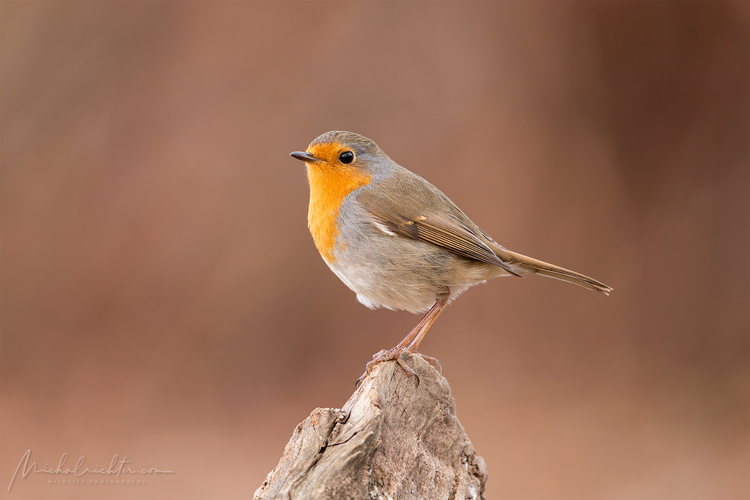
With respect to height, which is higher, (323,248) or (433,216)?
(433,216)

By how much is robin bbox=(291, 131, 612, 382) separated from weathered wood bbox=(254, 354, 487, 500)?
8.0 inches

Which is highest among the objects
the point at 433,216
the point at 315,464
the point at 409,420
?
the point at 433,216

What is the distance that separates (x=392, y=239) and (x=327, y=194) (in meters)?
0.42

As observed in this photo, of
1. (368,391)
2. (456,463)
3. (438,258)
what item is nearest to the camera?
(368,391)

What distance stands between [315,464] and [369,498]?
211mm

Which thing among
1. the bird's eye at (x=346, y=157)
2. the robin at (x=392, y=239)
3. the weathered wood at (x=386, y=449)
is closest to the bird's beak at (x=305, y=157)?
the robin at (x=392, y=239)

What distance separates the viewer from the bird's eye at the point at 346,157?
9.20ft

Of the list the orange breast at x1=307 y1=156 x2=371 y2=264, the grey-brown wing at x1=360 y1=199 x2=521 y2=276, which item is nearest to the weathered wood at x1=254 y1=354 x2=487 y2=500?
the grey-brown wing at x1=360 y1=199 x2=521 y2=276

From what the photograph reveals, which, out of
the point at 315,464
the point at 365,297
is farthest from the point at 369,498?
the point at 365,297

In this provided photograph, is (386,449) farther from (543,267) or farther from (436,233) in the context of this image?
(543,267)

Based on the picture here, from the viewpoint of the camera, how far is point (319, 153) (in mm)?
2795

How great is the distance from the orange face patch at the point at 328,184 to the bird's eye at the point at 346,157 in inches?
0.6

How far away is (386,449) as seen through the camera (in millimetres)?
2064

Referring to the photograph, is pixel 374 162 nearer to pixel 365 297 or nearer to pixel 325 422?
pixel 365 297
